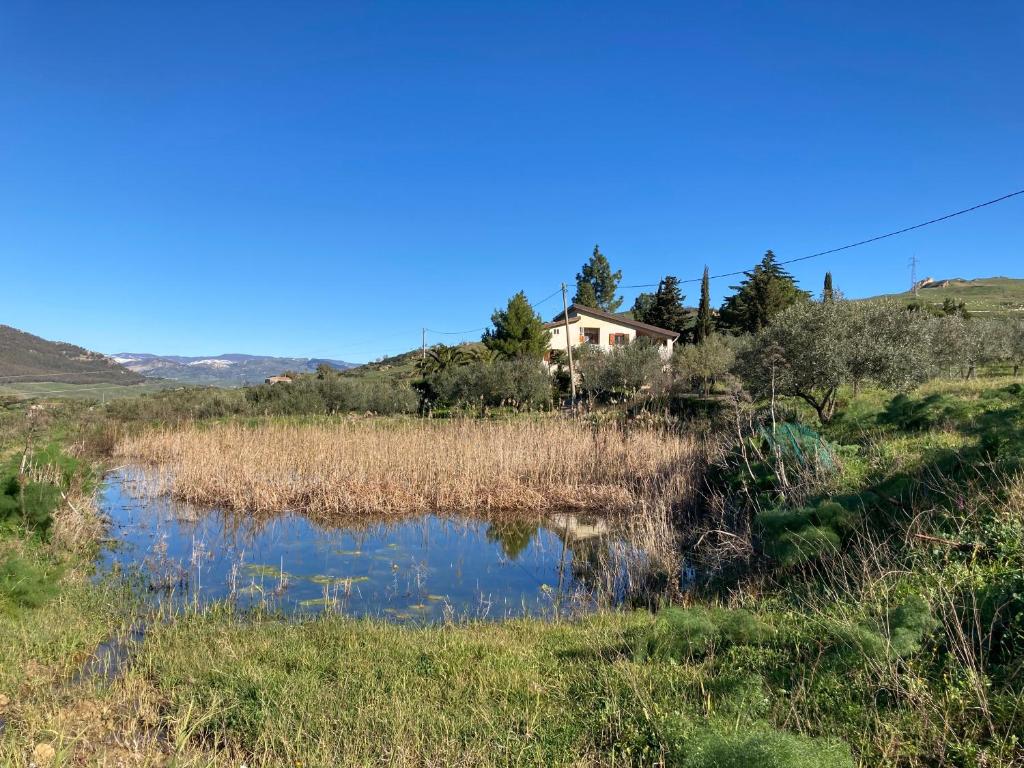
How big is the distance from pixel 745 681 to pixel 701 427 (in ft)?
46.2

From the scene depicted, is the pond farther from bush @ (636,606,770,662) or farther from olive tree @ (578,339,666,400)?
olive tree @ (578,339,666,400)

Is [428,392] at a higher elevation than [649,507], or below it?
higher

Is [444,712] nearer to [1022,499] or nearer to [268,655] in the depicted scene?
[268,655]

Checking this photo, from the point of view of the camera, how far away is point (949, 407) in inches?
469

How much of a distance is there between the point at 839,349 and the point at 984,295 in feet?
286

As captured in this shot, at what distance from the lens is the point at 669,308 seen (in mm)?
59094

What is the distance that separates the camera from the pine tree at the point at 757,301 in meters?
48.9

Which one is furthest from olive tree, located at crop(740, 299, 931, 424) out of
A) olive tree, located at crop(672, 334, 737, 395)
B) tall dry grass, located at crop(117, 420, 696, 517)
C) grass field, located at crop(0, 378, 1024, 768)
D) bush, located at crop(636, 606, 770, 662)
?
olive tree, located at crop(672, 334, 737, 395)

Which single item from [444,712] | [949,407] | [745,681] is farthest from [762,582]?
[949,407]

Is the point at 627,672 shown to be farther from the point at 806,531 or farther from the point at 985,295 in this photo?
the point at 985,295

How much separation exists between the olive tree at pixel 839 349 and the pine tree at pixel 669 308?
137ft

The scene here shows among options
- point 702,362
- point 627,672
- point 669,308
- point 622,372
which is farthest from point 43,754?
point 669,308

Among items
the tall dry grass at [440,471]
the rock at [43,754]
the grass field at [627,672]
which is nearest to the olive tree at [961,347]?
the tall dry grass at [440,471]

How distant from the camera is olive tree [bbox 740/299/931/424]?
15.4 meters
